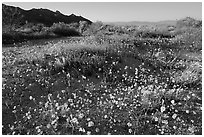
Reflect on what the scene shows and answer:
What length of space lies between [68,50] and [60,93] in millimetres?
2846

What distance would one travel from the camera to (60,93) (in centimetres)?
629

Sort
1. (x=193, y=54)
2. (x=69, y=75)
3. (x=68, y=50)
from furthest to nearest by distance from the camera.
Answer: (x=193, y=54) → (x=68, y=50) → (x=69, y=75)

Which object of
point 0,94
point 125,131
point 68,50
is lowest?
point 125,131

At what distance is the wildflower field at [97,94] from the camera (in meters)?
5.08

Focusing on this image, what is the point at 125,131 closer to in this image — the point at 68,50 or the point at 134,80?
the point at 134,80

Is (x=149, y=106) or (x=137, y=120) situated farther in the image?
(x=149, y=106)

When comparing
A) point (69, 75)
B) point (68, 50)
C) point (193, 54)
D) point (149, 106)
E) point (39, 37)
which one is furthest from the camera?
point (39, 37)

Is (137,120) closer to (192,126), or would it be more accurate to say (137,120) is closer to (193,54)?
(192,126)

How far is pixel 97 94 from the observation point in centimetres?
633

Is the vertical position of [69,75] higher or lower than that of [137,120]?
higher

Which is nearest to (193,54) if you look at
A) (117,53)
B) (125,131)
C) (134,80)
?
(117,53)

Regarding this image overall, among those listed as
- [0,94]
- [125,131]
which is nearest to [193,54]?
[125,131]

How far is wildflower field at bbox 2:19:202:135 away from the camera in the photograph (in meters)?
5.08

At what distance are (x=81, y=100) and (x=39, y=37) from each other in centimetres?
1028
